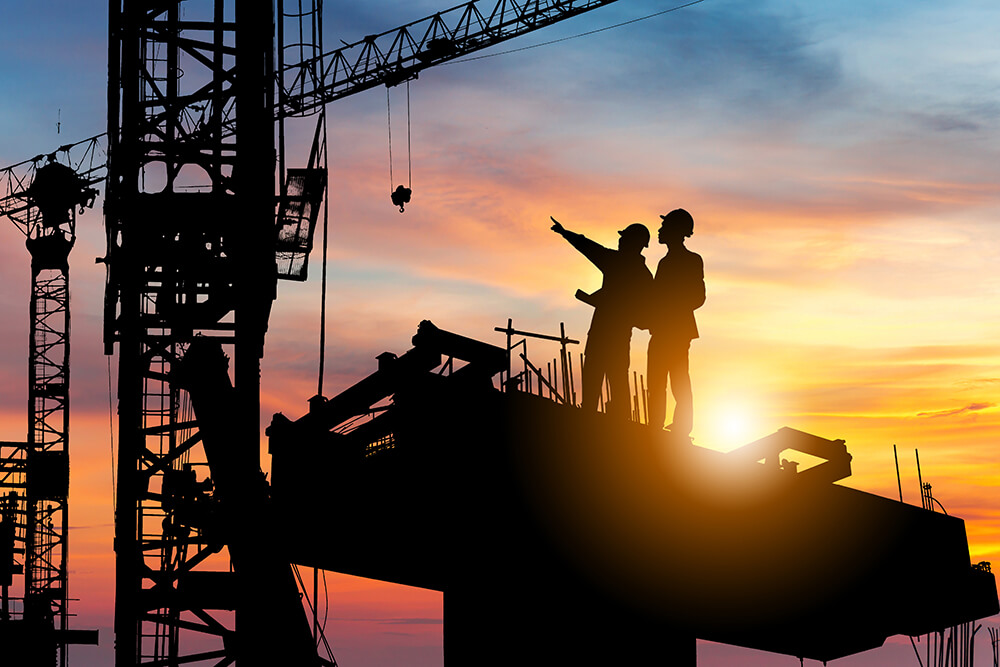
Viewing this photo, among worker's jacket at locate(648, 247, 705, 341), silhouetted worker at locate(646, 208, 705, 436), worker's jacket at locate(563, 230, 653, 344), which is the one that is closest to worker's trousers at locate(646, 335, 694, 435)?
silhouetted worker at locate(646, 208, 705, 436)

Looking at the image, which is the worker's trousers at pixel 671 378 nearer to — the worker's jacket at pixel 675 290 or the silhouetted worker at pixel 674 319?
the silhouetted worker at pixel 674 319

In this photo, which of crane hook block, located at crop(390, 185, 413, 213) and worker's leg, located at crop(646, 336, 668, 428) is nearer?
worker's leg, located at crop(646, 336, 668, 428)

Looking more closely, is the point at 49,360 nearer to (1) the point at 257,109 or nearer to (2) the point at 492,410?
(1) the point at 257,109

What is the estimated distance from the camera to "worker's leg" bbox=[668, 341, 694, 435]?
1215cm

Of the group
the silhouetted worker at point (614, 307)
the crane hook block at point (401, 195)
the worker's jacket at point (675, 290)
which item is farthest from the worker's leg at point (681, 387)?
the crane hook block at point (401, 195)

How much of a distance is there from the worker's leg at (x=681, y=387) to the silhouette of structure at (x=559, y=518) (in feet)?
1.43

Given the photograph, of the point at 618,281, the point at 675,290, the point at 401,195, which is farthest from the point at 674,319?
the point at 401,195

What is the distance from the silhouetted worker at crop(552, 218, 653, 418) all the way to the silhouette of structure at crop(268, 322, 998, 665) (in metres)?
1.03

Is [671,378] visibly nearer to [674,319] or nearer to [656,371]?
[656,371]

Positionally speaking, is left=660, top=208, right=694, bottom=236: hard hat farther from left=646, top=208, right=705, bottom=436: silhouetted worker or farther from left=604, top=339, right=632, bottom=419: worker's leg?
left=604, top=339, right=632, bottom=419: worker's leg

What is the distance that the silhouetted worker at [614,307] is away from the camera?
12.0 meters

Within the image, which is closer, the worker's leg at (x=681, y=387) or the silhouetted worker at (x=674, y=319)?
the silhouetted worker at (x=674, y=319)

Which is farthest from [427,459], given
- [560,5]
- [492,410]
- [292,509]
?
[560,5]

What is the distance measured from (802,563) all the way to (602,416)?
3597 millimetres
